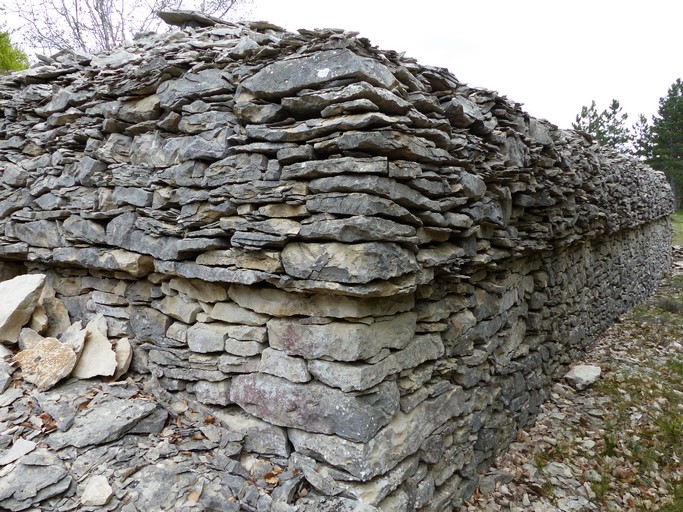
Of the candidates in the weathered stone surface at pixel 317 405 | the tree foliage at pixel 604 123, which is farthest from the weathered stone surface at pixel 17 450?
the tree foliage at pixel 604 123

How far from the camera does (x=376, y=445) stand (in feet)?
9.97

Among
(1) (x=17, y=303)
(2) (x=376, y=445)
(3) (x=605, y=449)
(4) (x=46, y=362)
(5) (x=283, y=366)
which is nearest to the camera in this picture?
(2) (x=376, y=445)

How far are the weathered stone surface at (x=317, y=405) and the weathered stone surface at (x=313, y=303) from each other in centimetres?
55

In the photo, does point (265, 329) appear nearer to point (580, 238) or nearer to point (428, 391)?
point (428, 391)

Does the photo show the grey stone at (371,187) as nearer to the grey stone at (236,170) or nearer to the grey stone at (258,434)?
the grey stone at (236,170)

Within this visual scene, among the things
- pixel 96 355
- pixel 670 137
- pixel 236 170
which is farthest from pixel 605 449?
pixel 670 137

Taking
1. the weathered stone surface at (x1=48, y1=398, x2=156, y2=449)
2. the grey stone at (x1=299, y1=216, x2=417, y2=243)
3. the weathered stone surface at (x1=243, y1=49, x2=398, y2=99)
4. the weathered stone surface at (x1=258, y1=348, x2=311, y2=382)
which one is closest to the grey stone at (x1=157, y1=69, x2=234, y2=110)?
the weathered stone surface at (x1=243, y1=49, x2=398, y2=99)

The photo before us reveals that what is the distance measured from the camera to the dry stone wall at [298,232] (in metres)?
2.95

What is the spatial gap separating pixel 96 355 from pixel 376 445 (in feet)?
9.03

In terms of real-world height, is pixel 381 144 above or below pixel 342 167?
above

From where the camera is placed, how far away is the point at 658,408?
6.32 meters

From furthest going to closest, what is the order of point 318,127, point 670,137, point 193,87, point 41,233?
point 670,137, point 41,233, point 193,87, point 318,127

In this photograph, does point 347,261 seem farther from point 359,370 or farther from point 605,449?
point 605,449

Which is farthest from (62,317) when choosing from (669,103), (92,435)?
(669,103)
